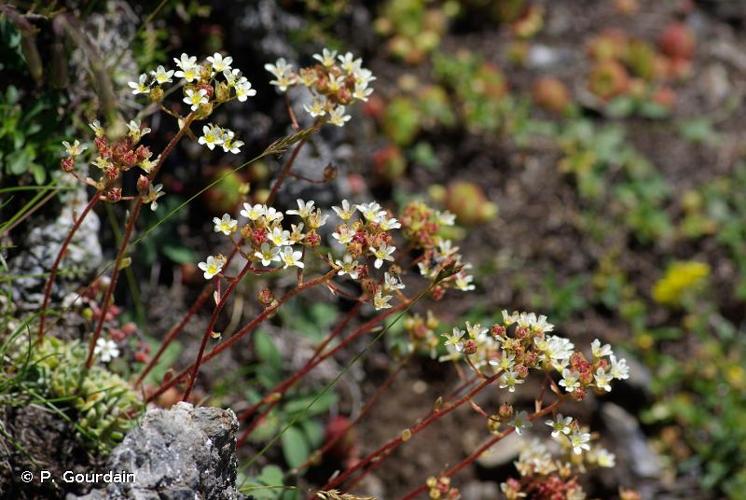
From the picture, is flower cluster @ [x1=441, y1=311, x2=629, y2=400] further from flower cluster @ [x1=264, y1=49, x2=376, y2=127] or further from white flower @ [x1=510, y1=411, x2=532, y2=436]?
flower cluster @ [x1=264, y1=49, x2=376, y2=127]

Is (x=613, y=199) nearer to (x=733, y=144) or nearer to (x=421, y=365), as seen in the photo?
(x=733, y=144)

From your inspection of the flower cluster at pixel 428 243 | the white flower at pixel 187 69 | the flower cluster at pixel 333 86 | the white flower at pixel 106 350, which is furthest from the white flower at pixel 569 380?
the white flower at pixel 106 350

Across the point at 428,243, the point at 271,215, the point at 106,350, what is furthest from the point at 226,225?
the point at 106,350

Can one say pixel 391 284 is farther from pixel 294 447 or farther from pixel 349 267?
pixel 294 447

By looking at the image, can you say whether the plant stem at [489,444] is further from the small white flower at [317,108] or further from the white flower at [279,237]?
the small white flower at [317,108]

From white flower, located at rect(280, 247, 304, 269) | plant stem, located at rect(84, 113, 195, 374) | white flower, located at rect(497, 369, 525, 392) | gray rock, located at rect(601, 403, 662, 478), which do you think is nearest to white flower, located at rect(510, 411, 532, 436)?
white flower, located at rect(497, 369, 525, 392)

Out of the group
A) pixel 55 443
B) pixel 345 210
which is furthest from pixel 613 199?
pixel 55 443
